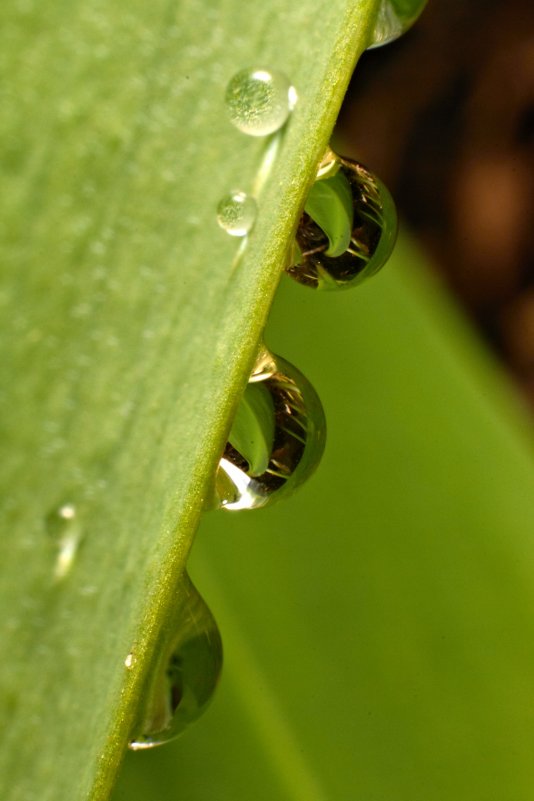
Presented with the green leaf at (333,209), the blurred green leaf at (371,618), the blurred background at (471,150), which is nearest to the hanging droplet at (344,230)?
the green leaf at (333,209)

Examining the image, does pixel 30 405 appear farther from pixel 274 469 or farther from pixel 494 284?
pixel 494 284

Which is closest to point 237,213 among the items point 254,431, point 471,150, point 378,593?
point 254,431

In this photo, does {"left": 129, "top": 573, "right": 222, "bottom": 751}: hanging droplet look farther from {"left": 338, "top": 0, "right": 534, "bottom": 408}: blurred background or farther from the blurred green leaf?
{"left": 338, "top": 0, "right": 534, "bottom": 408}: blurred background

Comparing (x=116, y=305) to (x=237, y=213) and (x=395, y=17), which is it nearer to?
(x=237, y=213)

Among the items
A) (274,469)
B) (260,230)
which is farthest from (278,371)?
(260,230)

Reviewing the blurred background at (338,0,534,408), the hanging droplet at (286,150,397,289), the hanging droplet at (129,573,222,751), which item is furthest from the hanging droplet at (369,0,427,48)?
the blurred background at (338,0,534,408)

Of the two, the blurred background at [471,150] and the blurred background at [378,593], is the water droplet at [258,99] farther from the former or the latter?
the blurred background at [471,150]
